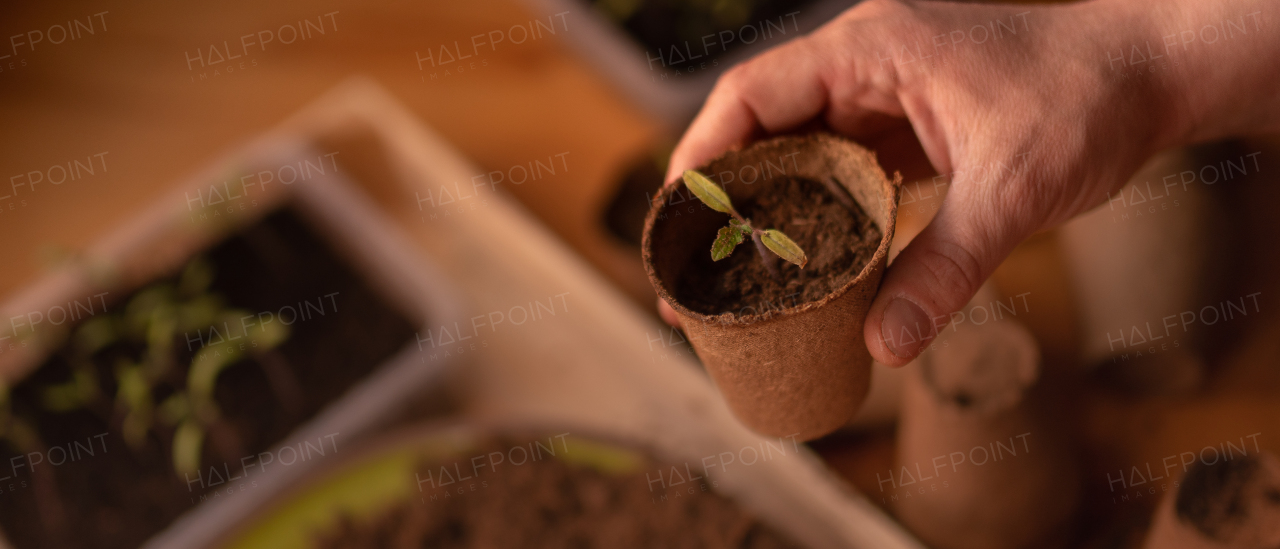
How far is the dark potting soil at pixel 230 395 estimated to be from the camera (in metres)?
1.23

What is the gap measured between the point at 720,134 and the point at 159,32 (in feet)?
5.66

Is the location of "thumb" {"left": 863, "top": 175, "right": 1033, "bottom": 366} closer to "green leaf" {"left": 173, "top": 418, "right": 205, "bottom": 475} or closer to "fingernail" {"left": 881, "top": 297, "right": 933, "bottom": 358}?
"fingernail" {"left": 881, "top": 297, "right": 933, "bottom": 358}

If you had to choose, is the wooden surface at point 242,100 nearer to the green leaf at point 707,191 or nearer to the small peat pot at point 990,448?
the small peat pot at point 990,448

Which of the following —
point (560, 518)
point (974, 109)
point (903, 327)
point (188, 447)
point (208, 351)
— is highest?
point (974, 109)

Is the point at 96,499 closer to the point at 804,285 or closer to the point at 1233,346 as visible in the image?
the point at 804,285

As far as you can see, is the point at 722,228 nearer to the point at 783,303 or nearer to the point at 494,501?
the point at 783,303

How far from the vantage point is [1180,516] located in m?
0.70

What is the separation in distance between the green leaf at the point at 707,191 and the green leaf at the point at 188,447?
36.6 inches

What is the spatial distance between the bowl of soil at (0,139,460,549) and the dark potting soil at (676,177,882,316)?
27.4 inches

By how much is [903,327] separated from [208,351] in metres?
1.03

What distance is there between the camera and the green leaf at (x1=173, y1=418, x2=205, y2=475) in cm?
113

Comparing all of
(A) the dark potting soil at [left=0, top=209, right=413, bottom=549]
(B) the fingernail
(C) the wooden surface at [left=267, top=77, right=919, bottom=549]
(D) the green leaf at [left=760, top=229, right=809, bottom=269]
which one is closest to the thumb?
(B) the fingernail

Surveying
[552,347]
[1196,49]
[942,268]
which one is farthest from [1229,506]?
[552,347]

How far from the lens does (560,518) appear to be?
1049mm
